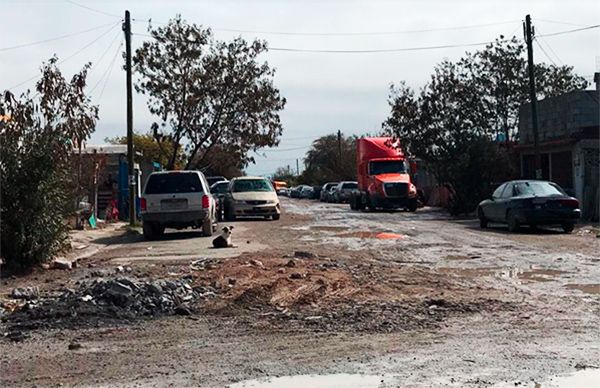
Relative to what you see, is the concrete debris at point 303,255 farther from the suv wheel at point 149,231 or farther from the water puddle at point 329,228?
the water puddle at point 329,228

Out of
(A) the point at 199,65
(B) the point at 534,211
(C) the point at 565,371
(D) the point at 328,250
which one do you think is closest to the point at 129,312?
(C) the point at 565,371

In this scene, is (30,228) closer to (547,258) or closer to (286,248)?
(286,248)

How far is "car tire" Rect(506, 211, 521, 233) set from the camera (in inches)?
923

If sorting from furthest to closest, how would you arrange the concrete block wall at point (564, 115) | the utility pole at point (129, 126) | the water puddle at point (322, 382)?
the concrete block wall at point (564, 115), the utility pole at point (129, 126), the water puddle at point (322, 382)

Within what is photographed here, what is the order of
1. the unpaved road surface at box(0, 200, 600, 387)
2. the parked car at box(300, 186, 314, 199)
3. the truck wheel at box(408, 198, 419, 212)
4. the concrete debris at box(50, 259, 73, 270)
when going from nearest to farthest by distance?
the unpaved road surface at box(0, 200, 600, 387), the concrete debris at box(50, 259, 73, 270), the truck wheel at box(408, 198, 419, 212), the parked car at box(300, 186, 314, 199)

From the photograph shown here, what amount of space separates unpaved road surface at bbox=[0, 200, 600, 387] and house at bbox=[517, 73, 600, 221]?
14175mm

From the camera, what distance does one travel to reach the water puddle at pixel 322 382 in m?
6.76

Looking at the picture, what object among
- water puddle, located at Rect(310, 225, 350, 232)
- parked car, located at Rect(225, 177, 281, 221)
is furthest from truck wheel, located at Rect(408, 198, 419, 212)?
water puddle, located at Rect(310, 225, 350, 232)

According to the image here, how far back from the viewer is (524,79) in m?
43.6

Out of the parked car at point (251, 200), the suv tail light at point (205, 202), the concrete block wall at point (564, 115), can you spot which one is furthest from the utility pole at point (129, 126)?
the concrete block wall at point (564, 115)

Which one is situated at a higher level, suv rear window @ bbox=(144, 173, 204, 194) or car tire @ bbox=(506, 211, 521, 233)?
suv rear window @ bbox=(144, 173, 204, 194)

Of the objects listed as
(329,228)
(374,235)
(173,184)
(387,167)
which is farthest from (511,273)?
(387,167)

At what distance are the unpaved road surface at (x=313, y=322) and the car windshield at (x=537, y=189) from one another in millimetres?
6990

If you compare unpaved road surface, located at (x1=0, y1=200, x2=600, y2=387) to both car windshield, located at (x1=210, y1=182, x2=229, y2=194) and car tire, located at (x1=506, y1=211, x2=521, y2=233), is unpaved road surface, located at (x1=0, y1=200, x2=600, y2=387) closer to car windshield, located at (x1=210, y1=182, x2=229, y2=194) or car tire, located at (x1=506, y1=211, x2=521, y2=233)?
car tire, located at (x1=506, y1=211, x2=521, y2=233)
